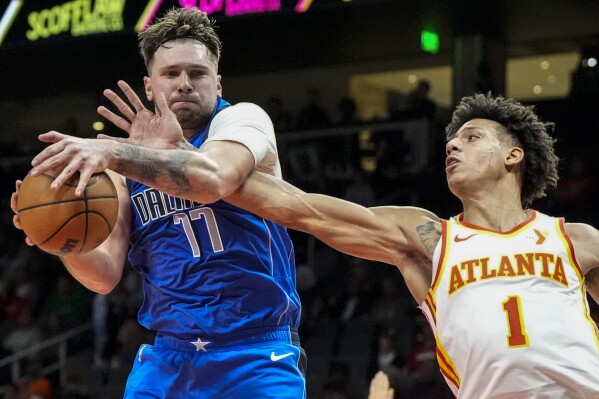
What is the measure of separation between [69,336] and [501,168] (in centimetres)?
821

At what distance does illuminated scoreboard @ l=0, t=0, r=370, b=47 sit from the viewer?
28.8ft

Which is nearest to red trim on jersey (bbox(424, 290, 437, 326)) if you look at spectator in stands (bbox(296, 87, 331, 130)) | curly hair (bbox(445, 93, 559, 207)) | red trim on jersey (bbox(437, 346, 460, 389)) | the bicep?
red trim on jersey (bbox(437, 346, 460, 389))

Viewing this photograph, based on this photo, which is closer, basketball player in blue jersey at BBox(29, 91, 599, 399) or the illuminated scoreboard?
basketball player in blue jersey at BBox(29, 91, 599, 399)

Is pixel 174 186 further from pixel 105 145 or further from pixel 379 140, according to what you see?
pixel 379 140

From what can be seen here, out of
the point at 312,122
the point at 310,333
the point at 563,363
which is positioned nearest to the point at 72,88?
the point at 312,122

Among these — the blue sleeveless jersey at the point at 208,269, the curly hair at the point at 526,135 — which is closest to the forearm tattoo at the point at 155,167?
the blue sleeveless jersey at the point at 208,269

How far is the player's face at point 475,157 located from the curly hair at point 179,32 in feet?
3.44

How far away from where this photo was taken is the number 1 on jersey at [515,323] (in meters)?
3.58

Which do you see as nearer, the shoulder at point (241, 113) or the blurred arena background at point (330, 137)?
the shoulder at point (241, 113)

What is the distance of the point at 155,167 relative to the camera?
10.8 feet

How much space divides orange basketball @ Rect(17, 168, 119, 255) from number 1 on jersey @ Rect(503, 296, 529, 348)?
1442 mm

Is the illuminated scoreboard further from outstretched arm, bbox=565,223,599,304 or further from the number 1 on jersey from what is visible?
the number 1 on jersey

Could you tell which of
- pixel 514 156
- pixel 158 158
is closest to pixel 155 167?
pixel 158 158

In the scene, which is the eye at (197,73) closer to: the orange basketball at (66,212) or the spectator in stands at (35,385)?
the orange basketball at (66,212)
